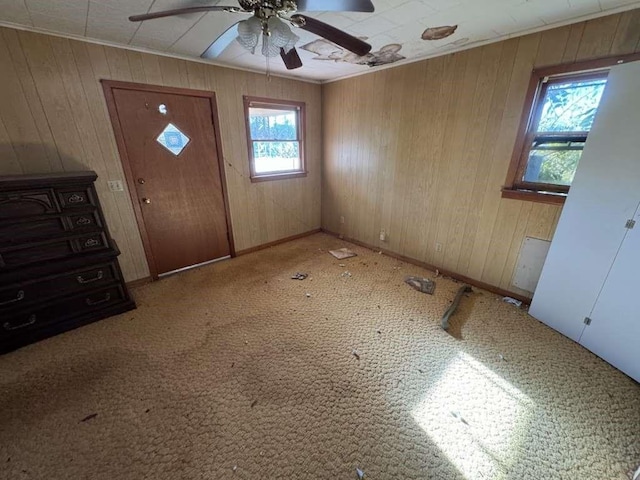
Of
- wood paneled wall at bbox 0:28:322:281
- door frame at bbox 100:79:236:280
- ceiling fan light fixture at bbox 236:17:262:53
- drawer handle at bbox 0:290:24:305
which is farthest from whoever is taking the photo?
door frame at bbox 100:79:236:280

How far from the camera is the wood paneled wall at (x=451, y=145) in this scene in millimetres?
2133

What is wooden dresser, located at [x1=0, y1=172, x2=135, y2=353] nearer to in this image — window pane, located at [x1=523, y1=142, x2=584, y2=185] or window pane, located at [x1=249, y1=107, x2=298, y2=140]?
window pane, located at [x1=249, y1=107, x2=298, y2=140]

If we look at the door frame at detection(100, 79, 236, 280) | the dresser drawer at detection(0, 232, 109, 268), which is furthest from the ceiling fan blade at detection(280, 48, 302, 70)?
the dresser drawer at detection(0, 232, 109, 268)

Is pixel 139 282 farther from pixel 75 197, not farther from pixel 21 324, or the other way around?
pixel 75 197

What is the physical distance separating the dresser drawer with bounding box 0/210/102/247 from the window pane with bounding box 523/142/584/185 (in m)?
3.82

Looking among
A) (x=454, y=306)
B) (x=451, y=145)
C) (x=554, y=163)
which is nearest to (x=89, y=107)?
(x=451, y=145)

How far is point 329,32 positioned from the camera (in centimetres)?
146

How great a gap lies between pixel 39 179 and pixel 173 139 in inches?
47.3

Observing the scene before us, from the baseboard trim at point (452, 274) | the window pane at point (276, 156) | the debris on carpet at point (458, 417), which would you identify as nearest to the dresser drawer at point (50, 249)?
the window pane at point (276, 156)

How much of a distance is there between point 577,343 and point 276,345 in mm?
2347

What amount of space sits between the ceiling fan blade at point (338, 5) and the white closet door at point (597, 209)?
5.68ft

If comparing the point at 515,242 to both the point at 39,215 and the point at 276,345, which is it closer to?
the point at 276,345

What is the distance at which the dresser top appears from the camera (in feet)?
5.86

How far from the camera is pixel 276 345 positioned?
202 cm
